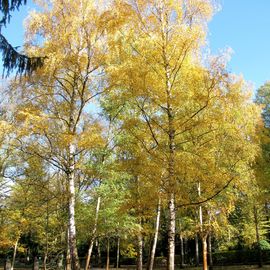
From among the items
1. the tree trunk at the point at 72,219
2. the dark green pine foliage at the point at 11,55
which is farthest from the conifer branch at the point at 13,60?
the tree trunk at the point at 72,219

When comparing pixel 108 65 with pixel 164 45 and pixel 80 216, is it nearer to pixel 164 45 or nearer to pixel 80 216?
pixel 164 45

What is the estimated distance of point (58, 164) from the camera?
10.6 metres

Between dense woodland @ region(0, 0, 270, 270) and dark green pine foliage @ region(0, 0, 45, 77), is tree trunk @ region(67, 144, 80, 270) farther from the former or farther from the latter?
dark green pine foliage @ region(0, 0, 45, 77)

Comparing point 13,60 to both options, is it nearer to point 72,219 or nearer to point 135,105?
point 135,105

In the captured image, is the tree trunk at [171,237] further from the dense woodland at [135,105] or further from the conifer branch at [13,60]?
the conifer branch at [13,60]

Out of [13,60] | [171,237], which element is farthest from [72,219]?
[13,60]

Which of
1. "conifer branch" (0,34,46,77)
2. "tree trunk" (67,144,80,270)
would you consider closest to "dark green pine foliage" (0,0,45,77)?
"conifer branch" (0,34,46,77)

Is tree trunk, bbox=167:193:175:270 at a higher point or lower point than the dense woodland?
lower

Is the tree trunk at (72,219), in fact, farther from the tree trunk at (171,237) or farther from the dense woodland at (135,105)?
the tree trunk at (171,237)

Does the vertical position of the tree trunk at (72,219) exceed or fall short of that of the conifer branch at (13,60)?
it falls short

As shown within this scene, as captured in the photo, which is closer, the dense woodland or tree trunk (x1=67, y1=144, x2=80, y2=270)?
the dense woodland

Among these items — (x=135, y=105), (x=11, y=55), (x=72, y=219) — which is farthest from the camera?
(x=72, y=219)

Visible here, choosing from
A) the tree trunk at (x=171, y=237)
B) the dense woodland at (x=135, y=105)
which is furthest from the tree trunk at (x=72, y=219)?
A: the tree trunk at (x=171, y=237)

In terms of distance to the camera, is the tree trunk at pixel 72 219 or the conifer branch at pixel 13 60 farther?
the tree trunk at pixel 72 219
